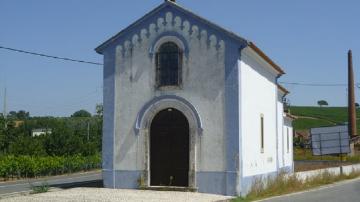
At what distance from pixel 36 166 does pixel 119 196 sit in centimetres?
2186

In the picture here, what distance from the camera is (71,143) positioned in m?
50.4

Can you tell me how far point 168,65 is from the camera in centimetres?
2067

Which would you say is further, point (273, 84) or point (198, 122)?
point (273, 84)

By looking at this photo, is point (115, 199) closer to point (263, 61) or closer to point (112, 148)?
point (112, 148)

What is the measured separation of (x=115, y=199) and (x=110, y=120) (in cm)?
467

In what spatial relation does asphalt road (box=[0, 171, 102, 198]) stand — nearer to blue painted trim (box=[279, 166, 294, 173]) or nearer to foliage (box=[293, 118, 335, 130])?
blue painted trim (box=[279, 166, 294, 173])

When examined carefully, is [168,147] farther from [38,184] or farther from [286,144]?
[286,144]

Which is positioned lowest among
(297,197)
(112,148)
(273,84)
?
(297,197)

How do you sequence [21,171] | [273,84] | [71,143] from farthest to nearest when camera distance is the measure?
A: [71,143], [21,171], [273,84]

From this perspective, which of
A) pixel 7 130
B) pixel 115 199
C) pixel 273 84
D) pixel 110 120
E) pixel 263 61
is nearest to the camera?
pixel 115 199

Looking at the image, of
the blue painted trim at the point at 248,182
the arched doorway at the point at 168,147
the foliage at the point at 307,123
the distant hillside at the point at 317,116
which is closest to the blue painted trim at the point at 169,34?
the arched doorway at the point at 168,147

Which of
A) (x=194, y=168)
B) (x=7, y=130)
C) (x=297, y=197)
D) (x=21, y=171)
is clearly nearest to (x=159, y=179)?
(x=194, y=168)

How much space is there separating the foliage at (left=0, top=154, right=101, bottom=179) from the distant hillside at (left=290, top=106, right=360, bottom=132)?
5562 centimetres

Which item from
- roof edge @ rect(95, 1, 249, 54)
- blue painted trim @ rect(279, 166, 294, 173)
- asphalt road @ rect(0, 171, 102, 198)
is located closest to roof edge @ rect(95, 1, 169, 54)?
roof edge @ rect(95, 1, 249, 54)
